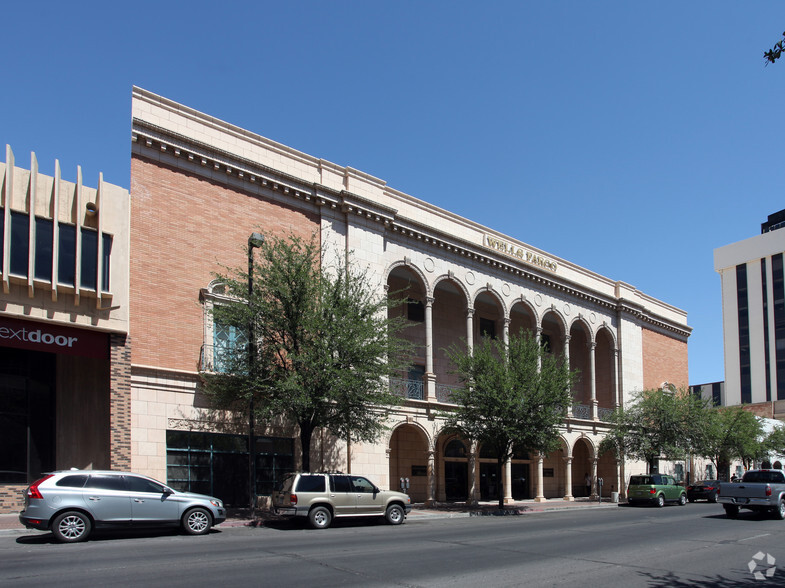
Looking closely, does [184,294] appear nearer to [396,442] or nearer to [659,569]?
[396,442]

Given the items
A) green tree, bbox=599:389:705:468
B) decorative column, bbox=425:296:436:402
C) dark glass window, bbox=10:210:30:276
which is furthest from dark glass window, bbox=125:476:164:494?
green tree, bbox=599:389:705:468

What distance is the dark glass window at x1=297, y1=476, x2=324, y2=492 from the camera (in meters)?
19.8

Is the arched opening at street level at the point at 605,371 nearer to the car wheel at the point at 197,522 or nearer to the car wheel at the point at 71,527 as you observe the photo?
the car wheel at the point at 197,522

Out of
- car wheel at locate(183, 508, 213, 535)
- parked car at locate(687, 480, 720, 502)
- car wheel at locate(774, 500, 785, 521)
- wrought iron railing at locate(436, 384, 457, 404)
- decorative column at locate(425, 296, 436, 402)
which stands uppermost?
decorative column at locate(425, 296, 436, 402)

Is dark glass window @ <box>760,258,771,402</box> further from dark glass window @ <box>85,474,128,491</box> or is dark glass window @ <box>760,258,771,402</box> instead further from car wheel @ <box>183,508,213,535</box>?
dark glass window @ <box>85,474,128,491</box>

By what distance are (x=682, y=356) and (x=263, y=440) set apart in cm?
4001

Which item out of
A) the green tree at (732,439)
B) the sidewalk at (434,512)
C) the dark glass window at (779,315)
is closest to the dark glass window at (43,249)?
the sidewalk at (434,512)

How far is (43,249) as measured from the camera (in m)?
20.3

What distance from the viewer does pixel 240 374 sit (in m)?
22.8

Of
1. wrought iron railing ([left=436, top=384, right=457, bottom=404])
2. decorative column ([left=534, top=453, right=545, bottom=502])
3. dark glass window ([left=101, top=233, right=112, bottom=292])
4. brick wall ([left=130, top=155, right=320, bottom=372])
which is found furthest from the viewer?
decorative column ([left=534, top=453, right=545, bottom=502])

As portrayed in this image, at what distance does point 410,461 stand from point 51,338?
1855cm

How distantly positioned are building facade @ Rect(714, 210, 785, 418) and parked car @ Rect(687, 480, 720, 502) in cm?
6602

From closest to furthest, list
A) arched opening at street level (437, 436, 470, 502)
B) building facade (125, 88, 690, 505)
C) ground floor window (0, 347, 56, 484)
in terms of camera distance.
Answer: ground floor window (0, 347, 56, 484) < building facade (125, 88, 690, 505) < arched opening at street level (437, 436, 470, 502)

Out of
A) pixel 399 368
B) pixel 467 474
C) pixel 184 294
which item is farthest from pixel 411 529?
pixel 467 474
